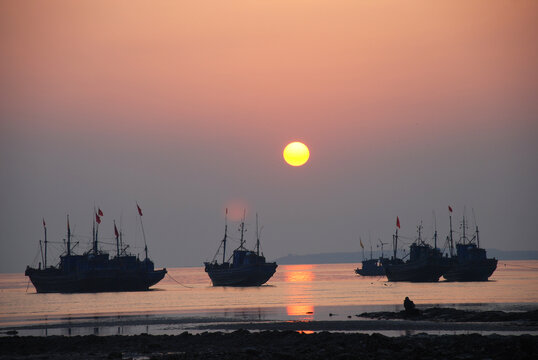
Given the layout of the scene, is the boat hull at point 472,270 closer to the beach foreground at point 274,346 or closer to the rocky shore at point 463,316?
the rocky shore at point 463,316

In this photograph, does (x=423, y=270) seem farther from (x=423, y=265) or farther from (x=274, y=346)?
(x=274, y=346)

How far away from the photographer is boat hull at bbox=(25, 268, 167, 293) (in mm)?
142000

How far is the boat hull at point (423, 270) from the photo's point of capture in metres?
154

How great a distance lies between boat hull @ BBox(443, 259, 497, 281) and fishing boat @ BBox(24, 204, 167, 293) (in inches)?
2387

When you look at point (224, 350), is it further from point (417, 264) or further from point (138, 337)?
point (417, 264)

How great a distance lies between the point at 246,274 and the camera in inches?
5920

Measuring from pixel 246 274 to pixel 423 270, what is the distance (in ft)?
117

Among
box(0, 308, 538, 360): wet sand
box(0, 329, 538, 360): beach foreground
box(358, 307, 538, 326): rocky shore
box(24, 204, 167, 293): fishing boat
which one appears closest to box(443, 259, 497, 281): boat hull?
box(24, 204, 167, 293): fishing boat

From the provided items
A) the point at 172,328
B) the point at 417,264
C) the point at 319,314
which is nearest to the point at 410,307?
the point at 319,314

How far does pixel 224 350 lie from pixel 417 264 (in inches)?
4724

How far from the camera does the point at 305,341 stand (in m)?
41.4

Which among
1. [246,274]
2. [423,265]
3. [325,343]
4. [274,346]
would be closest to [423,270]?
[423,265]

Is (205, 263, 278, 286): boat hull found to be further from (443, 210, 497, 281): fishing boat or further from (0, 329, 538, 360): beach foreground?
(0, 329, 538, 360): beach foreground

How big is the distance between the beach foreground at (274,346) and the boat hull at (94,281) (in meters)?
94.1
